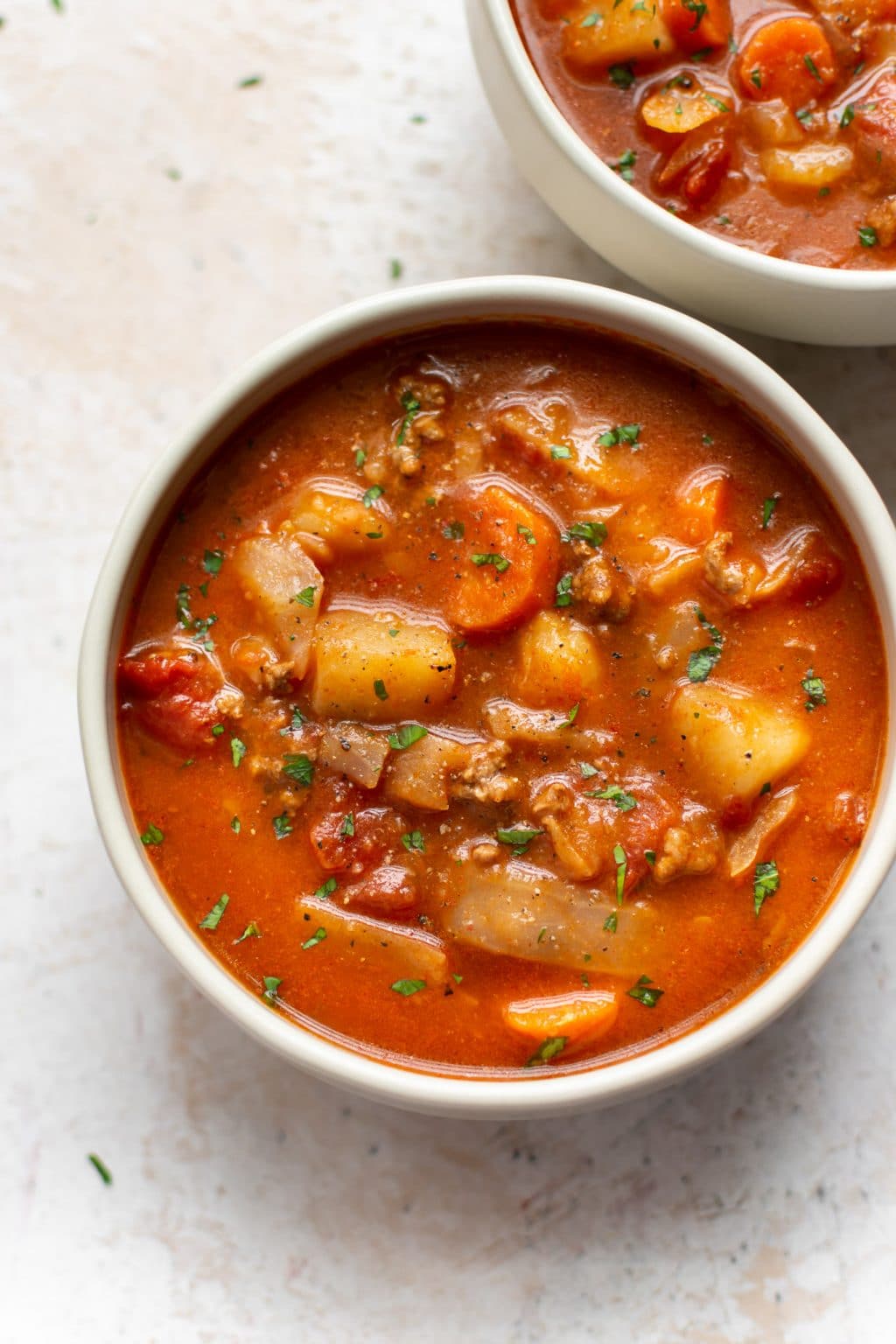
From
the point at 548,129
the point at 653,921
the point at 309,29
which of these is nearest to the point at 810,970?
the point at 653,921

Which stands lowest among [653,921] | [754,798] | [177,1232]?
[177,1232]

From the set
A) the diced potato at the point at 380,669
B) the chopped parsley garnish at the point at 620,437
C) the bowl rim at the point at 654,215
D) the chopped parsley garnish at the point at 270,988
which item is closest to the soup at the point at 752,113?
the bowl rim at the point at 654,215

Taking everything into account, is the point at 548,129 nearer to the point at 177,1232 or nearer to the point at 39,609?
the point at 39,609

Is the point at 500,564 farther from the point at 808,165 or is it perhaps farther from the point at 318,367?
the point at 808,165

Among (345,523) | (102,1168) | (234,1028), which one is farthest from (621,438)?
(102,1168)

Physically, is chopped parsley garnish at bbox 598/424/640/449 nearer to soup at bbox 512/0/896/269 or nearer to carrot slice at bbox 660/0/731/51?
soup at bbox 512/0/896/269

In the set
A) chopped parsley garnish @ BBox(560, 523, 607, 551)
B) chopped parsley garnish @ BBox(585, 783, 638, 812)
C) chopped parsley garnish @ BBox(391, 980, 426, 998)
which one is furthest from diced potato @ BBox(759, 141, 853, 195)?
chopped parsley garnish @ BBox(391, 980, 426, 998)
